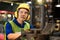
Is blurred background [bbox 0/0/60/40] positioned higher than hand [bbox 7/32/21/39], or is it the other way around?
blurred background [bbox 0/0/60/40]

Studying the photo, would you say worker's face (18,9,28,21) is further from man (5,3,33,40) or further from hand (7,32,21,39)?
hand (7,32,21,39)

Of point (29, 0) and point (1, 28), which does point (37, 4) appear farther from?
point (1, 28)

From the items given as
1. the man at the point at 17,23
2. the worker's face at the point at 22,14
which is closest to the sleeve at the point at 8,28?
the man at the point at 17,23

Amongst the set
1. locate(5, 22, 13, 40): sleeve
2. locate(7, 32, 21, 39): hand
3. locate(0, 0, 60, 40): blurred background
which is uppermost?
locate(0, 0, 60, 40): blurred background

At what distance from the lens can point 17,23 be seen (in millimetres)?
1520

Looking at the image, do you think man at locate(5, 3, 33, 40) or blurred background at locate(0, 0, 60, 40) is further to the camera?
man at locate(5, 3, 33, 40)

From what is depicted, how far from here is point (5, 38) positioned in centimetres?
155

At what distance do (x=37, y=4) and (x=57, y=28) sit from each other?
0.26 meters

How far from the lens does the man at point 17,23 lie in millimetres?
1477

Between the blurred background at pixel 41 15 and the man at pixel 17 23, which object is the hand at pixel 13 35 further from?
the blurred background at pixel 41 15

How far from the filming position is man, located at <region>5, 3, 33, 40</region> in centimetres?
148

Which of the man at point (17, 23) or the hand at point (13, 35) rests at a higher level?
the man at point (17, 23)

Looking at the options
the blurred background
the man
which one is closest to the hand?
the man

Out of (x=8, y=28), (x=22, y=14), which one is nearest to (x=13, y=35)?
(x=8, y=28)
